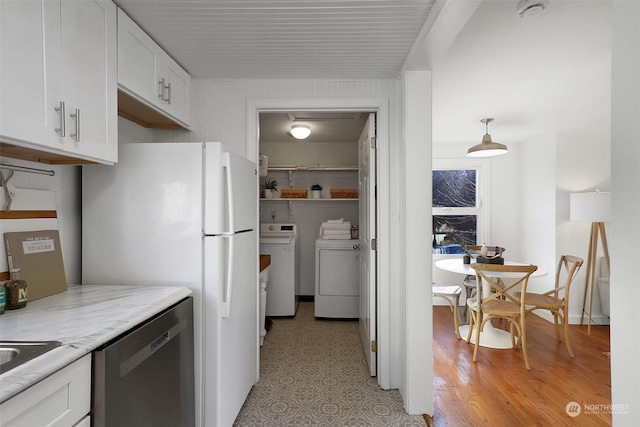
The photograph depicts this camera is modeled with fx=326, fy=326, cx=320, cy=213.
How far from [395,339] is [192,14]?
2.33 metres

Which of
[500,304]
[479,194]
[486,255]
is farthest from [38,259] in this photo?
[479,194]

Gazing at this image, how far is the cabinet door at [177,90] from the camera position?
1.96 meters

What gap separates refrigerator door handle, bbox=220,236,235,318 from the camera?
5.59 feet

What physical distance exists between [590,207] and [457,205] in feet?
4.94

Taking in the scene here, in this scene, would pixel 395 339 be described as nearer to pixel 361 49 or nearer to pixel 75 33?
pixel 361 49

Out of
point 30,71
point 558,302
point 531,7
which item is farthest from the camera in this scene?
point 558,302

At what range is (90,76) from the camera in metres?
1.35

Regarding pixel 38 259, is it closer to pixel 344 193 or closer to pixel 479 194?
pixel 344 193

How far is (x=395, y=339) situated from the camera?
233cm

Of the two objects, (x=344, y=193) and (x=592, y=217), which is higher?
(x=344, y=193)

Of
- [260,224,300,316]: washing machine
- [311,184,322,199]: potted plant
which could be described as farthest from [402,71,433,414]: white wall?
[311,184,322,199]: potted plant

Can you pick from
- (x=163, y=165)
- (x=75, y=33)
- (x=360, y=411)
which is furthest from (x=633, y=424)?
(x=75, y=33)

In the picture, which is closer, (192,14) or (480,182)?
(192,14)

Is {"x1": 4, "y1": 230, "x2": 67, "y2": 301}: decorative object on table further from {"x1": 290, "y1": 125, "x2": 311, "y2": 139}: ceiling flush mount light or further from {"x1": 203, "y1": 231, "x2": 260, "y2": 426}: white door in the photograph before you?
{"x1": 290, "y1": 125, "x2": 311, "y2": 139}: ceiling flush mount light
